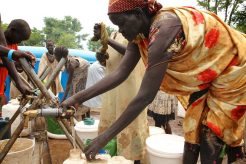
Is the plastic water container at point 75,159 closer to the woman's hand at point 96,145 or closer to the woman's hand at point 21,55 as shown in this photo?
the woman's hand at point 96,145

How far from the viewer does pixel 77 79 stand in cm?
560

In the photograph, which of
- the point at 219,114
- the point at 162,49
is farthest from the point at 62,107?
the point at 219,114

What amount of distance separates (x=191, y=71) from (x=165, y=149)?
995mm

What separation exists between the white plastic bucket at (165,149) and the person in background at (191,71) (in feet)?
1.20

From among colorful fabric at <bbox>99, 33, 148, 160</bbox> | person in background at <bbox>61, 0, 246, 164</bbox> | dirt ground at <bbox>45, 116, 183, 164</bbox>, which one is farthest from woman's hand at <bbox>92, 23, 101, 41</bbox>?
dirt ground at <bbox>45, 116, 183, 164</bbox>

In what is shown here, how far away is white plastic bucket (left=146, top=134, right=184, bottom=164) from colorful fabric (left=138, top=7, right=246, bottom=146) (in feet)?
1.98

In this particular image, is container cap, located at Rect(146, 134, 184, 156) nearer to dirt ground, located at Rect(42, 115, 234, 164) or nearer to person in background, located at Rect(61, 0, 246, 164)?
person in background, located at Rect(61, 0, 246, 164)

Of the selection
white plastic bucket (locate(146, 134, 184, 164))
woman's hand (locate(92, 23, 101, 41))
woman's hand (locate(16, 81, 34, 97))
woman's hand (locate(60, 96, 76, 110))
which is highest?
woman's hand (locate(92, 23, 101, 41))

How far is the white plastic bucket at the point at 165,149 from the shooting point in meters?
2.32

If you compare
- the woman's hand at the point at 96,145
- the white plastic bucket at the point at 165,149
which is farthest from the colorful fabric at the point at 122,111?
the woman's hand at the point at 96,145

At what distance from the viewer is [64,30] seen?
36.9m

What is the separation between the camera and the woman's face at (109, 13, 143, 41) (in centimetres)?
149

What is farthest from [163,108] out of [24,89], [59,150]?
[24,89]

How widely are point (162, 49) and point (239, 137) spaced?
0.83 meters
